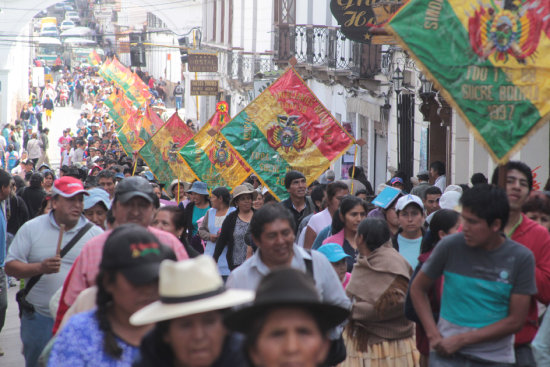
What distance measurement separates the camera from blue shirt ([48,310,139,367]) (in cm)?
367

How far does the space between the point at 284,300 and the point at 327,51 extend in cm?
2065

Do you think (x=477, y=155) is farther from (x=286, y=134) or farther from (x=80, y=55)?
(x=80, y=55)

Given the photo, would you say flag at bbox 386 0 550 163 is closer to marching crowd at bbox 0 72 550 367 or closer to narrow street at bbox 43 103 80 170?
marching crowd at bbox 0 72 550 367

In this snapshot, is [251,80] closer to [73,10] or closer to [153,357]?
[153,357]

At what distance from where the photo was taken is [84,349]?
145 inches

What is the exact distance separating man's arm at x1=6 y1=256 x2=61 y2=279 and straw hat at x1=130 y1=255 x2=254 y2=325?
322 cm

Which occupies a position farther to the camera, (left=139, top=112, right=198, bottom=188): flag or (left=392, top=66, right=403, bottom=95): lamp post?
(left=392, top=66, right=403, bottom=95): lamp post

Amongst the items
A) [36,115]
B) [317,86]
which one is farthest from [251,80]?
[36,115]

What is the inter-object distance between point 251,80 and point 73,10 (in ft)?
406

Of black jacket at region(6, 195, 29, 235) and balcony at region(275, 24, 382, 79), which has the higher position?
balcony at region(275, 24, 382, 79)

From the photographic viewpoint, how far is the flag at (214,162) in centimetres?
1511

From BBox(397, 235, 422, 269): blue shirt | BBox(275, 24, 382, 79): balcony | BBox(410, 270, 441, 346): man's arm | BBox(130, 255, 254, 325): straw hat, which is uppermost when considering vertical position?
BBox(275, 24, 382, 79): balcony

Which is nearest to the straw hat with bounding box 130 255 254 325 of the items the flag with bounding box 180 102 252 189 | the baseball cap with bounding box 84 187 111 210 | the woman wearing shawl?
the woman wearing shawl

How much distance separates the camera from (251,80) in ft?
117
